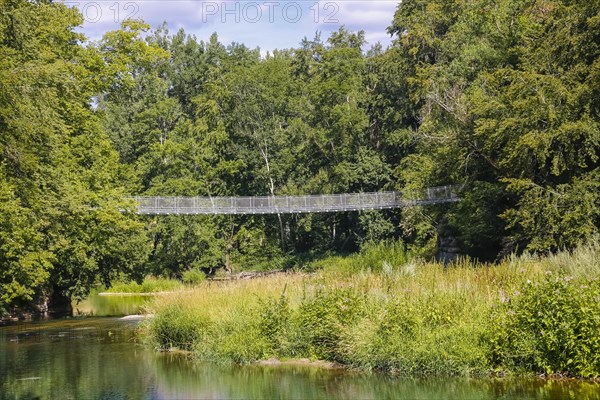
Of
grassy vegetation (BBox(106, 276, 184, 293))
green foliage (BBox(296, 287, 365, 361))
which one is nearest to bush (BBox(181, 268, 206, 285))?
grassy vegetation (BBox(106, 276, 184, 293))

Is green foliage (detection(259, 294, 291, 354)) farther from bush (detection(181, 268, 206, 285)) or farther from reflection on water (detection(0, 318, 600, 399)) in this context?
bush (detection(181, 268, 206, 285))

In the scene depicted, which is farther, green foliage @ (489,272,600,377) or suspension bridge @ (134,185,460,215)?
suspension bridge @ (134,185,460,215)

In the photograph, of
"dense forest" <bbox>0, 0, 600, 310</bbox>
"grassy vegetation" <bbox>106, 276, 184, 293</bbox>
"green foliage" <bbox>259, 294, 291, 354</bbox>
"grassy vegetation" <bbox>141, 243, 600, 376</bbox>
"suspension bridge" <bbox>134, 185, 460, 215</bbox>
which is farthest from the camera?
"grassy vegetation" <bbox>106, 276, 184, 293</bbox>

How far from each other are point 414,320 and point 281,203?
103 ft

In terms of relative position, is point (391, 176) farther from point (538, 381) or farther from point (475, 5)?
point (538, 381)

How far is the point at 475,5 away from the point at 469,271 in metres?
26.6

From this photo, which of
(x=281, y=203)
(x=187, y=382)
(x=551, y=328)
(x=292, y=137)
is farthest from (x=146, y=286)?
(x=551, y=328)

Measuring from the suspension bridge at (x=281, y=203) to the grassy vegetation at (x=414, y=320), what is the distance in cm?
2035

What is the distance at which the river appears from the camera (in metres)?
10.0

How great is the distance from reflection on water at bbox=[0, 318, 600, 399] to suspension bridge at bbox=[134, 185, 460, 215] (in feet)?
66.7

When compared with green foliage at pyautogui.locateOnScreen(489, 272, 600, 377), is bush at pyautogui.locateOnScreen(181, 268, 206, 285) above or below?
below

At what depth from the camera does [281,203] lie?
140ft

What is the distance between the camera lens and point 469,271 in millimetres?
13562

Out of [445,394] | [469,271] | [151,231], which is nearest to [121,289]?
[151,231]
